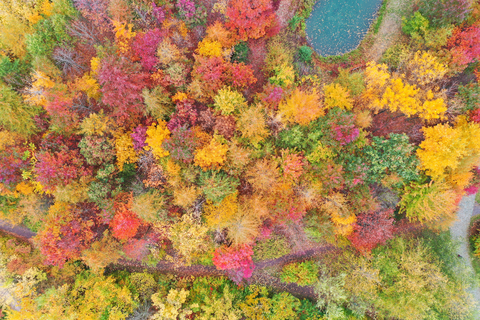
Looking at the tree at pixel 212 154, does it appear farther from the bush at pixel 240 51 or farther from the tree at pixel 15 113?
the tree at pixel 15 113

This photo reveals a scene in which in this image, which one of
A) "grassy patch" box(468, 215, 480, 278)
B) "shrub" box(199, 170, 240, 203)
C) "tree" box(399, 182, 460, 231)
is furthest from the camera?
"grassy patch" box(468, 215, 480, 278)

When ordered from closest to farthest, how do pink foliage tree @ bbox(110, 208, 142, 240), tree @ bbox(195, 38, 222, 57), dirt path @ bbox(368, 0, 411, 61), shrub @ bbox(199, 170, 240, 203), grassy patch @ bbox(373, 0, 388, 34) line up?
shrub @ bbox(199, 170, 240, 203), pink foliage tree @ bbox(110, 208, 142, 240), tree @ bbox(195, 38, 222, 57), dirt path @ bbox(368, 0, 411, 61), grassy patch @ bbox(373, 0, 388, 34)

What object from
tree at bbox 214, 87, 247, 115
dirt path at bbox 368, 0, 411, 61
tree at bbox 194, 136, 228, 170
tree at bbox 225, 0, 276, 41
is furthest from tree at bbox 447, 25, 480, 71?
tree at bbox 194, 136, 228, 170

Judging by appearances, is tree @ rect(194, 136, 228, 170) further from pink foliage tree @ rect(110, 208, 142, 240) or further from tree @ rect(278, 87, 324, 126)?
pink foliage tree @ rect(110, 208, 142, 240)

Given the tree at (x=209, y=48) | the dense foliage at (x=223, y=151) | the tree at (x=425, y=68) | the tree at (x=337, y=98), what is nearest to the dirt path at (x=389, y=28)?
the dense foliage at (x=223, y=151)

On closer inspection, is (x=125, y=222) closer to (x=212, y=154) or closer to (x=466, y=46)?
(x=212, y=154)

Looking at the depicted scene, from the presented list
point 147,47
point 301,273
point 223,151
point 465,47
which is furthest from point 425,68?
point 147,47

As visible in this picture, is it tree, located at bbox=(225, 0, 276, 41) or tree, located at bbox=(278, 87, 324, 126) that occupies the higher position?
tree, located at bbox=(225, 0, 276, 41)
